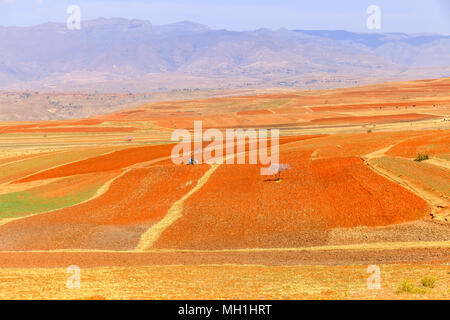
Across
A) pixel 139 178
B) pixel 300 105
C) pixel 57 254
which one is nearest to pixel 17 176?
pixel 139 178

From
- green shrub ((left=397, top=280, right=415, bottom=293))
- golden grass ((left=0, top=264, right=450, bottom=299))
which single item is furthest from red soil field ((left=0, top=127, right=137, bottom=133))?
green shrub ((left=397, top=280, right=415, bottom=293))

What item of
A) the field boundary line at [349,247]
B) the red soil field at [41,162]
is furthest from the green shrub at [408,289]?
the red soil field at [41,162]

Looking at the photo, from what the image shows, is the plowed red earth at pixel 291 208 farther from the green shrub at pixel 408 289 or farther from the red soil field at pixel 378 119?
the red soil field at pixel 378 119

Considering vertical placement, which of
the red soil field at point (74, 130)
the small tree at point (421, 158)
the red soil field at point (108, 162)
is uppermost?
the small tree at point (421, 158)

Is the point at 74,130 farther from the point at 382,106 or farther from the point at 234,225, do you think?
the point at 234,225

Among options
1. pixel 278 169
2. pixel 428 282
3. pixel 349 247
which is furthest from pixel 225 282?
→ pixel 278 169

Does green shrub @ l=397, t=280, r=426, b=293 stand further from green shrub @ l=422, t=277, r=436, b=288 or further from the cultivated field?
green shrub @ l=422, t=277, r=436, b=288

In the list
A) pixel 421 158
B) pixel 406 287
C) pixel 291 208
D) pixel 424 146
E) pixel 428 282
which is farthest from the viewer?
pixel 424 146
